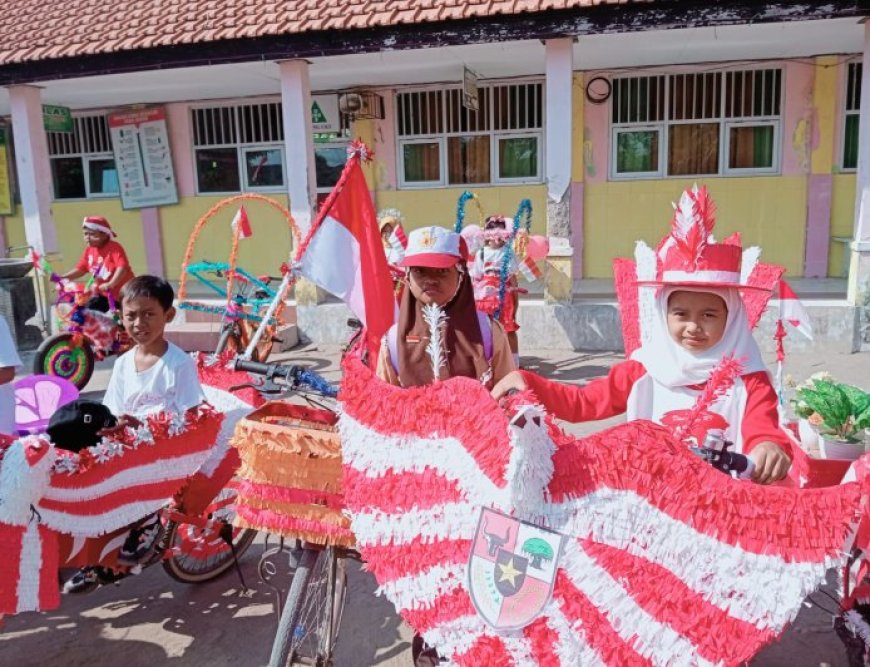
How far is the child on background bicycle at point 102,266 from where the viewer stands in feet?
22.9

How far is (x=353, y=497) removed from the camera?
2.09 meters

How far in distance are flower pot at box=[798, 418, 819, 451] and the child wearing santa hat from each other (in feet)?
4.54

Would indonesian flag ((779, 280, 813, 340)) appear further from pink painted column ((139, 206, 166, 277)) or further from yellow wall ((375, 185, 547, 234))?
pink painted column ((139, 206, 166, 277))

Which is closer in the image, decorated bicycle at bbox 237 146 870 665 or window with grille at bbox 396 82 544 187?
decorated bicycle at bbox 237 146 870 665

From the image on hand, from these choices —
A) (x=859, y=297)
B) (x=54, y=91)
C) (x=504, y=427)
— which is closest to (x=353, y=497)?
(x=504, y=427)

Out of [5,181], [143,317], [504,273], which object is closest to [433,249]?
[143,317]

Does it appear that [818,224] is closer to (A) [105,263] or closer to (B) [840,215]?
(B) [840,215]

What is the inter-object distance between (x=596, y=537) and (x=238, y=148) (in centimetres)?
1115

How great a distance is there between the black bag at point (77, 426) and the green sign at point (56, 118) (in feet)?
Answer: 31.7

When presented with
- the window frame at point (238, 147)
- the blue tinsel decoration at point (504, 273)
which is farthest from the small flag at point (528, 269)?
the window frame at point (238, 147)

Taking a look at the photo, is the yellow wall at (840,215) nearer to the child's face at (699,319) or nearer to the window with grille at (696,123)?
the window with grille at (696,123)

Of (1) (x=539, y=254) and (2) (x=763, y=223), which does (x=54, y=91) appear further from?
(2) (x=763, y=223)

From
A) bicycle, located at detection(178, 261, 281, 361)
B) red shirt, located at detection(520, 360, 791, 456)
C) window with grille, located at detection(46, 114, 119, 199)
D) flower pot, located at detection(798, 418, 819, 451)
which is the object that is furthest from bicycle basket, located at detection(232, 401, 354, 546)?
window with grille, located at detection(46, 114, 119, 199)

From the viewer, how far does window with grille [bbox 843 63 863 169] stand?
9.55 meters
